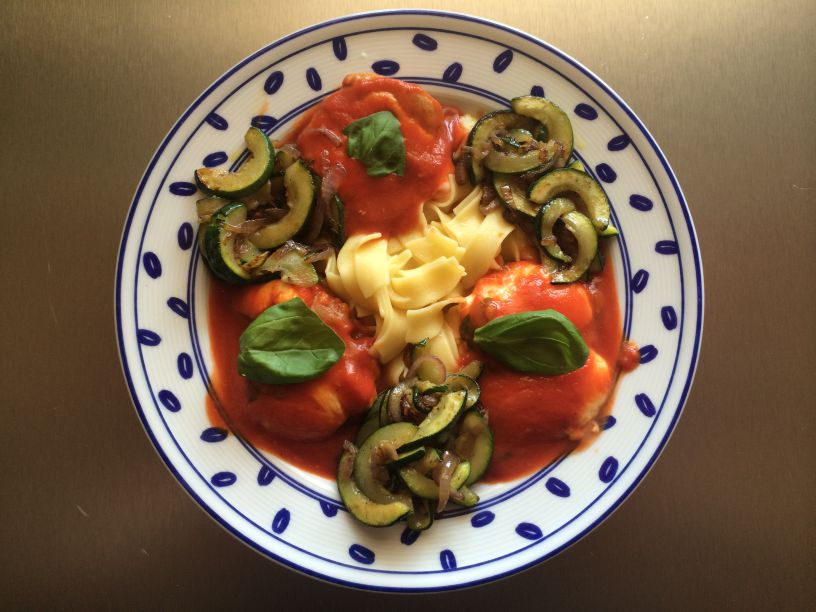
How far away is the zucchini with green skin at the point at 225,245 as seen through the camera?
3.08 metres

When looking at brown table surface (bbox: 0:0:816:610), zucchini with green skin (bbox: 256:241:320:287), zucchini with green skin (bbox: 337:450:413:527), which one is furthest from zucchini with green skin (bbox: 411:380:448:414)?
brown table surface (bbox: 0:0:816:610)

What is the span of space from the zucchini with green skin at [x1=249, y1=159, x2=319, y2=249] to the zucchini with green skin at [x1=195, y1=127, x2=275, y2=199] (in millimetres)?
134

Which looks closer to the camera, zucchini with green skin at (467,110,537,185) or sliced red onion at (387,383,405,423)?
sliced red onion at (387,383,405,423)

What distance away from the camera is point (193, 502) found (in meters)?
3.65

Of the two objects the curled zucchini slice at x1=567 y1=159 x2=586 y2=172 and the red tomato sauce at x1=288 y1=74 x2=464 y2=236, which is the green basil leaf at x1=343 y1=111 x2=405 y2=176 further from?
the curled zucchini slice at x1=567 y1=159 x2=586 y2=172

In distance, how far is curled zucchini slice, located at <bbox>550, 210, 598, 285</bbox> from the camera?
321cm

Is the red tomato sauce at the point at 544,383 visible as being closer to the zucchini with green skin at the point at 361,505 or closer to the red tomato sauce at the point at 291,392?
the zucchini with green skin at the point at 361,505

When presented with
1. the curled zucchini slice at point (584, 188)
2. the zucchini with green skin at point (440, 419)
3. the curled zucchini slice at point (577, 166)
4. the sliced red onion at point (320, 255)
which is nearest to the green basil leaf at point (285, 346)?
the sliced red onion at point (320, 255)

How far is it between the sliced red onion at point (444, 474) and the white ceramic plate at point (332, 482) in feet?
0.80

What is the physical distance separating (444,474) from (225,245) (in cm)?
166

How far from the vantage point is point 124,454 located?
3.65 meters

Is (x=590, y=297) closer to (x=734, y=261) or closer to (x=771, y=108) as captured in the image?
(x=734, y=261)

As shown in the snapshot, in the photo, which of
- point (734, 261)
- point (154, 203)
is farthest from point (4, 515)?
point (734, 261)

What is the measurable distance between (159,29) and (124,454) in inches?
109
